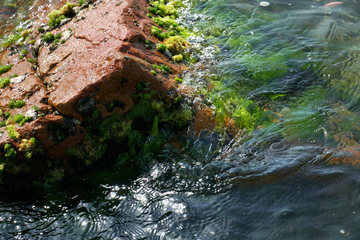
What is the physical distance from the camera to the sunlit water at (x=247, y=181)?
13.0 ft

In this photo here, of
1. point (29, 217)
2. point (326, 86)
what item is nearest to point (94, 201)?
point (29, 217)

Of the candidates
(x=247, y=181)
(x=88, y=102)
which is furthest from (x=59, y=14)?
(x=247, y=181)

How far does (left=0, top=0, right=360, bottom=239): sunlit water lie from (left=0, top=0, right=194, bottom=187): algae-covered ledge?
393mm

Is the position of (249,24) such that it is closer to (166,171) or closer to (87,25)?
(87,25)

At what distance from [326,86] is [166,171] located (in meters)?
Result: 4.26

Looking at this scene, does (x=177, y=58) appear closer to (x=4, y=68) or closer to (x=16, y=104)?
(x=16, y=104)

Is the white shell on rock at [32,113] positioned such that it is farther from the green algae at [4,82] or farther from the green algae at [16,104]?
the green algae at [4,82]

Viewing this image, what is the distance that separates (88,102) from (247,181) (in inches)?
124

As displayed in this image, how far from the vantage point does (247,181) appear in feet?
14.7

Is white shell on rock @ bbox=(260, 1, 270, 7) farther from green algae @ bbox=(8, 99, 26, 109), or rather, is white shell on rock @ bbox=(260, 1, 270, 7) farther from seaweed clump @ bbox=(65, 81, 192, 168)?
green algae @ bbox=(8, 99, 26, 109)

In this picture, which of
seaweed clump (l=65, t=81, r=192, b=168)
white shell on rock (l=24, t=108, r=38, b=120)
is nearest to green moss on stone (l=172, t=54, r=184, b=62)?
seaweed clump (l=65, t=81, r=192, b=168)

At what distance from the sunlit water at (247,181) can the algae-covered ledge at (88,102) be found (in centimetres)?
39

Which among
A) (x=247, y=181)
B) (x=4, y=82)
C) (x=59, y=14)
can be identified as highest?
(x=59, y=14)

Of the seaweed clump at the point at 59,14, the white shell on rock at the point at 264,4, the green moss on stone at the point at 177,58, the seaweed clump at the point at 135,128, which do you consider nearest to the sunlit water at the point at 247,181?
the seaweed clump at the point at 135,128
